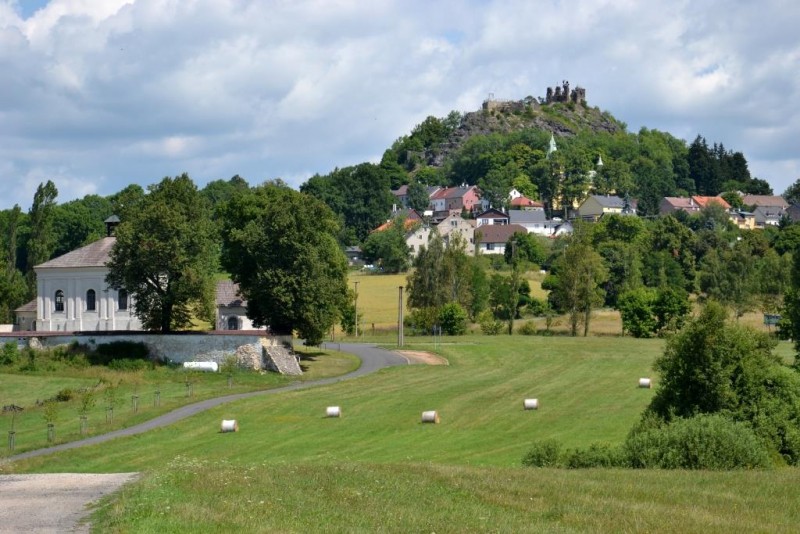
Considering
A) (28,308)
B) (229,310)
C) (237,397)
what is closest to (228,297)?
(229,310)

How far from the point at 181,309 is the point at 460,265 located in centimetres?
4361

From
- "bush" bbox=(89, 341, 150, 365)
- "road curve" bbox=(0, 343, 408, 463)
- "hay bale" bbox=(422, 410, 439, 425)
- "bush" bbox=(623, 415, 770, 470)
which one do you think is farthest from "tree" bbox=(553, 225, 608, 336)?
"bush" bbox=(623, 415, 770, 470)

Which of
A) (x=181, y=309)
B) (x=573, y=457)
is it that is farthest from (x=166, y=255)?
(x=573, y=457)

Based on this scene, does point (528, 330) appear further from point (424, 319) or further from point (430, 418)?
point (430, 418)

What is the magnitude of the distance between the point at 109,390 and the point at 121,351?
13.8 m

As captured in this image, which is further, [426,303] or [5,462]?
[426,303]

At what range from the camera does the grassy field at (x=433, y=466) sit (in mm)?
19719

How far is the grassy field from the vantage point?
19.7m

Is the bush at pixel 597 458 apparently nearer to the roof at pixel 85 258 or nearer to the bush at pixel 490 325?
the roof at pixel 85 258

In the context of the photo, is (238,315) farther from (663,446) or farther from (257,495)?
(257,495)

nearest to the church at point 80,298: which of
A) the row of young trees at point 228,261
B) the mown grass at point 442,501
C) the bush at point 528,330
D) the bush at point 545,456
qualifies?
the row of young trees at point 228,261

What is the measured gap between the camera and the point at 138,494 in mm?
21203

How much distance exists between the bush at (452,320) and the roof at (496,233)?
269 feet

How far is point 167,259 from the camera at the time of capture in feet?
231
